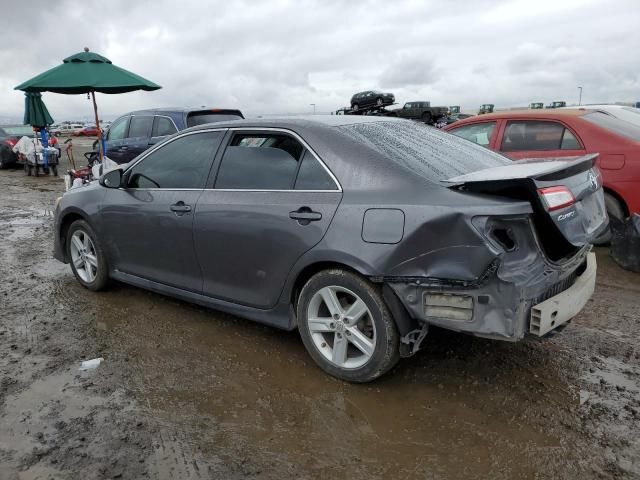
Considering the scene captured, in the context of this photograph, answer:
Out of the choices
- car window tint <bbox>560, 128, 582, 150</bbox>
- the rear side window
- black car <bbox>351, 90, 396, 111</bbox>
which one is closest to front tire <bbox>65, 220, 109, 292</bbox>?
the rear side window

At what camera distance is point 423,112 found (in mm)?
37500

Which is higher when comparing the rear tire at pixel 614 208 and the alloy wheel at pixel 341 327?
the rear tire at pixel 614 208

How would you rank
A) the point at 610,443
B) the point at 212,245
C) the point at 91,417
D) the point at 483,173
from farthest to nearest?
1. the point at 212,245
2. the point at 483,173
3. the point at 91,417
4. the point at 610,443

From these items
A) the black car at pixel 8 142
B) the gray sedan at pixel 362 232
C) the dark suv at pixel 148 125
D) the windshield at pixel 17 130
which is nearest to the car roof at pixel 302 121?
the gray sedan at pixel 362 232

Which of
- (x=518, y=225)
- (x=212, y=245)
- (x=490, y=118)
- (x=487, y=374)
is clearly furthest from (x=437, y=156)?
(x=490, y=118)

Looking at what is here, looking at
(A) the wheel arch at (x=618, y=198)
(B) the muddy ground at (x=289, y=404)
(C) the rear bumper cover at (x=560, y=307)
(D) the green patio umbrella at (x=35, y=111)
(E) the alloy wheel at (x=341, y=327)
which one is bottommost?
(B) the muddy ground at (x=289, y=404)

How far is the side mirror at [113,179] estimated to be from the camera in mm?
4262

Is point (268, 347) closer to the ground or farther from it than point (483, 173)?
closer to the ground

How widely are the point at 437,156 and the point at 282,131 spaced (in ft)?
3.34

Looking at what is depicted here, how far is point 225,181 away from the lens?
3613 millimetres

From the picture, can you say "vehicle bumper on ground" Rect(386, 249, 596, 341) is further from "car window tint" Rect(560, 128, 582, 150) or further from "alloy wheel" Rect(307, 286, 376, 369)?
"car window tint" Rect(560, 128, 582, 150)

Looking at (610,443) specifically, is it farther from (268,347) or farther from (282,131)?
(282,131)

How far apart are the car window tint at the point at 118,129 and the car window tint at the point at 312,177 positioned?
8.26 meters

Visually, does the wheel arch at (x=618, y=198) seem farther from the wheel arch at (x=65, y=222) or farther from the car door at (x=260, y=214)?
the wheel arch at (x=65, y=222)
